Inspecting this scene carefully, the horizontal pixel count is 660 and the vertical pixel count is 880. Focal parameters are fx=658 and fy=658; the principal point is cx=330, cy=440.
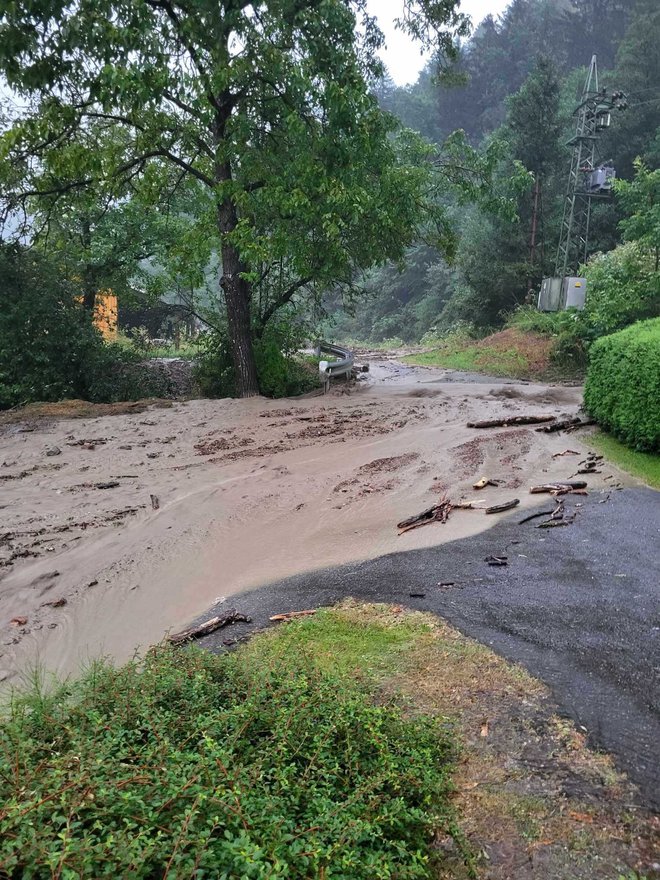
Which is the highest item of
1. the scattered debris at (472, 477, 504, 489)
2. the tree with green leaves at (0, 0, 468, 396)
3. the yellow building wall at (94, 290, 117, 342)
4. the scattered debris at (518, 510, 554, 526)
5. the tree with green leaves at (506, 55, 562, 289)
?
the tree with green leaves at (506, 55, 562, 289)

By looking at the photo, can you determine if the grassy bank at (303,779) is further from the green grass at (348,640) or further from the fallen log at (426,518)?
the fallen log at (426,518)

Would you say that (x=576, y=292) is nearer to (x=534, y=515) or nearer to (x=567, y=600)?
(x=534, y=515)

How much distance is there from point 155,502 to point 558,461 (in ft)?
17.4

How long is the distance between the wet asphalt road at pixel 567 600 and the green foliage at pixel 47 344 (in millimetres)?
12909

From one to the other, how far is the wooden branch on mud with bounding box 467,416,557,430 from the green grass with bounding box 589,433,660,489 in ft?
4.35

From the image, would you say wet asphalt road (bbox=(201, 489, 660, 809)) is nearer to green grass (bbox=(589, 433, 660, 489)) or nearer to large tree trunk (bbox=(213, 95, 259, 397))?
green grass (bbox=(589, 433, 660, 489))

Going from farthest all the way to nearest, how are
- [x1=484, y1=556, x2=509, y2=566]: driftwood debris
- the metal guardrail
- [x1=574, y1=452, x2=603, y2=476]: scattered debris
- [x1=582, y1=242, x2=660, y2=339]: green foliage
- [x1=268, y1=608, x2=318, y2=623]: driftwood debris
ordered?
[x1=582, y1=242, x2=660, y2=339]: green foliage < the metal guardrail < [x1=574, y1=452, x2=603, y2=476]: scattered debris < [x1=484, y1=556, x2=509, y2=566]: driftwood debris < [x1=268, y1=608, x2=318, y2=623]: driftwood debris

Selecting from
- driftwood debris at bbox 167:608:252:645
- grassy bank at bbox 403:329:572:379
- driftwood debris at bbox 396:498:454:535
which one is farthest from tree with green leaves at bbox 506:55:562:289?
driftwood debris at bbox 167:608:252:645

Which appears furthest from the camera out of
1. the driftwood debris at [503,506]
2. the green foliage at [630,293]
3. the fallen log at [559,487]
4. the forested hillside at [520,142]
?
the forested hillside at [520,142]

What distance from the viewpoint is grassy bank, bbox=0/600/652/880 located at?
2.23 m

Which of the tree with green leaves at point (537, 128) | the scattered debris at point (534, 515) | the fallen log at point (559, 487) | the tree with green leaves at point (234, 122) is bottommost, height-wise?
the scattered debris at point (534, 515)

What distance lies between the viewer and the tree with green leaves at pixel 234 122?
11875 millimetres

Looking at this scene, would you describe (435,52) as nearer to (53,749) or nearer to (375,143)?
(375,143)

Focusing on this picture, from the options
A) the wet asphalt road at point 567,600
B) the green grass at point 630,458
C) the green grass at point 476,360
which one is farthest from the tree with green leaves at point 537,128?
the wet asphalt road at point 567,600
